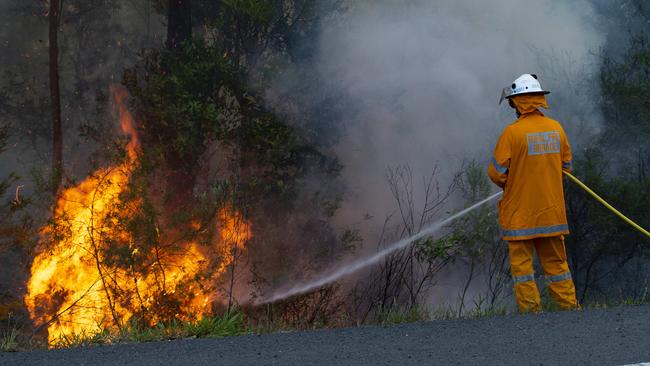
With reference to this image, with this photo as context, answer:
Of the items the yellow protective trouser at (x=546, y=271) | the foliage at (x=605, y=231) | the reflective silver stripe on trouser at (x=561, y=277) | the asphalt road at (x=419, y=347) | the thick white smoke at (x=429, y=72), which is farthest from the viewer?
the foliage at (x=605, y=231)

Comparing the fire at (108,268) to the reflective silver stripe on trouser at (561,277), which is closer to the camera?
the reflective silver stripe on trouser at (561,277)

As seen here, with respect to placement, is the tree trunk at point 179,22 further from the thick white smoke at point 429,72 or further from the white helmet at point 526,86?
the white helmet at point 526,86

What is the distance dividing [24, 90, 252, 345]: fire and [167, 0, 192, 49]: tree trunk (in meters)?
2.90

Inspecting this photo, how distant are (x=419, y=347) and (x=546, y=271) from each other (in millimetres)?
2196

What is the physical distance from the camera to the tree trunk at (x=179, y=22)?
11.0 meters

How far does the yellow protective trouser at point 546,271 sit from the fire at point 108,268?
3.07 m

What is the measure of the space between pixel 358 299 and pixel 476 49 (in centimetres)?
311

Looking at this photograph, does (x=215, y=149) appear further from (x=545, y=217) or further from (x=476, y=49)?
(x=545, y=217)

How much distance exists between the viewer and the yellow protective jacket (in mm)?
6031

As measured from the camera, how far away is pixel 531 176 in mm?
6047

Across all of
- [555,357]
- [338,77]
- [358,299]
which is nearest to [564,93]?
[338,77]

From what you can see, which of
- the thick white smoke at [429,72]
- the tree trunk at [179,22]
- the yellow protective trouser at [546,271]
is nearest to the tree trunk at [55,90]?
the tree trunk at [179,22]

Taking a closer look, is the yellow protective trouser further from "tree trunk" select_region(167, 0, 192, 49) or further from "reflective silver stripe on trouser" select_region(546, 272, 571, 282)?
"tree trunk" select_region(167, 0, 192, 49)

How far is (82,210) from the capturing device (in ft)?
27.6
